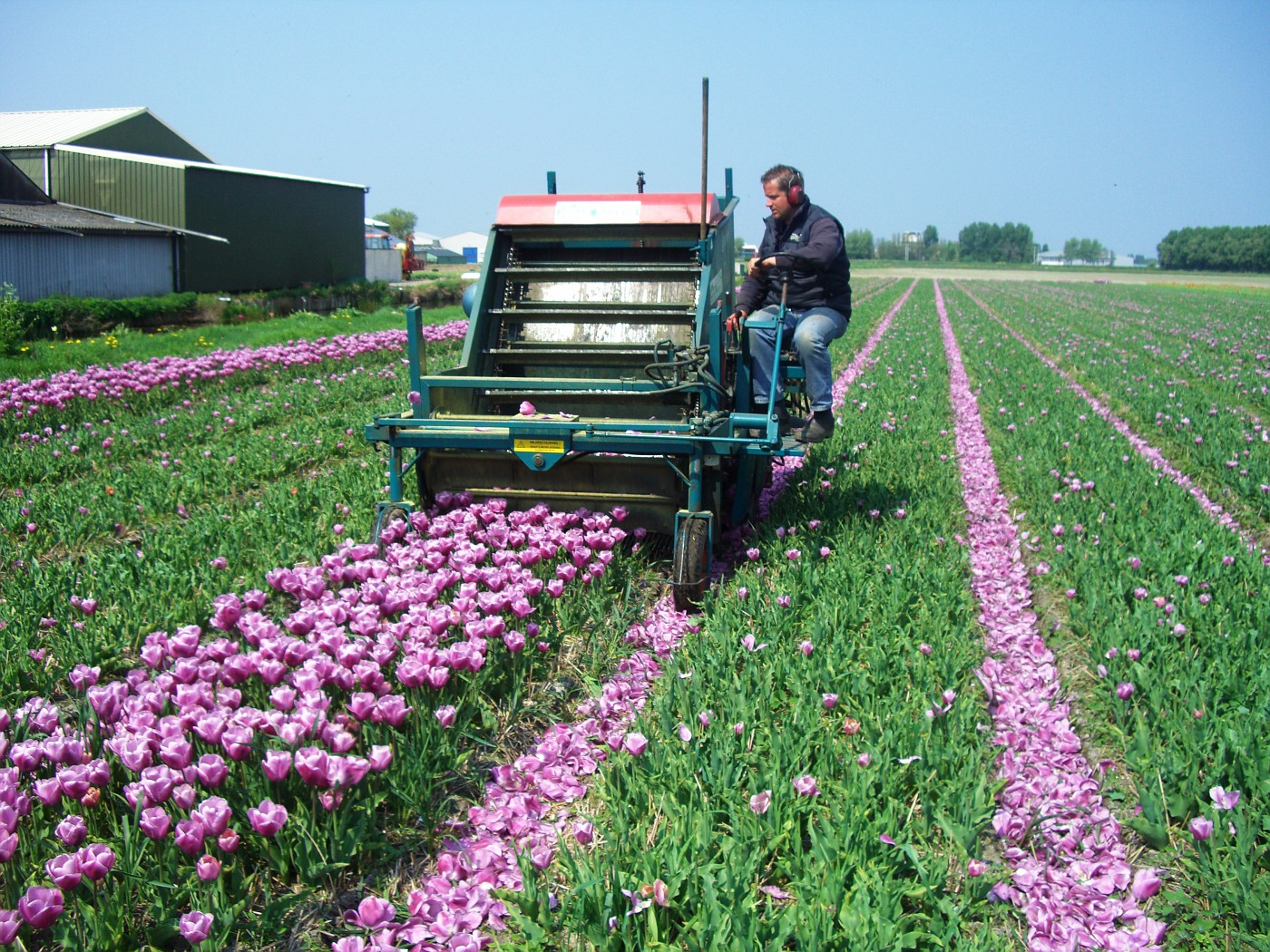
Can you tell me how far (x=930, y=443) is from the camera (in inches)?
397

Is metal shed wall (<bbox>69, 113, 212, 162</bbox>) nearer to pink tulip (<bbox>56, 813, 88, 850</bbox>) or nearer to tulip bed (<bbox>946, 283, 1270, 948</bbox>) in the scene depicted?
tulip bed (<bbox>946, 283, 1270, 948</bbox>)

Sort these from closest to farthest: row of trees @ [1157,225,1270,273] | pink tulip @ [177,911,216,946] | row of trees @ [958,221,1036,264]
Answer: pink tulip @ [177,911,216,946], row of trees @ [1157,225,1270,273], row of trees @ [958,221,1036,264]

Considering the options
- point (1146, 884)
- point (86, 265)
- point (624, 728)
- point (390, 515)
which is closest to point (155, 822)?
point (624, 728)

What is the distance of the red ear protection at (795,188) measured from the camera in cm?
689

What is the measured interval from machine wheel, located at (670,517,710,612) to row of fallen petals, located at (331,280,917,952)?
0.43m

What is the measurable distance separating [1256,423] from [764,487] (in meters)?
7.12

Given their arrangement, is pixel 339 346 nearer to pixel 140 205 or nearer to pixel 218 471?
pixel 218 471

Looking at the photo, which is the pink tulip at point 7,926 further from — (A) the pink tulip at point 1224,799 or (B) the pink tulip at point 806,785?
(A) the pink tulip at point 1224,799

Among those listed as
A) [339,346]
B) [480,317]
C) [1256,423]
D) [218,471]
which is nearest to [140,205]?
[339,346]

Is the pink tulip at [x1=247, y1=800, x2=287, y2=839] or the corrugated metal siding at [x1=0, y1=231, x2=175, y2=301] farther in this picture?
the corrugated metal siding at [x1=0, y1=231, x2=175, y2=301]

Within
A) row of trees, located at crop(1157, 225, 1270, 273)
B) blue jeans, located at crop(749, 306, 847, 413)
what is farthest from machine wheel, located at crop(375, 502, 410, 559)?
row of trees, located at crop(1157, 225, 1270, 273)

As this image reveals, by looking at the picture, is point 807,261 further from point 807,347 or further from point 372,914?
point 372,914

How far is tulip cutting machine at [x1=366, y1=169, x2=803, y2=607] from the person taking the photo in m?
5.68

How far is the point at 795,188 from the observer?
6.91 m
